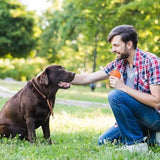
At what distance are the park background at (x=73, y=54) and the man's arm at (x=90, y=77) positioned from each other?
2.84 feet

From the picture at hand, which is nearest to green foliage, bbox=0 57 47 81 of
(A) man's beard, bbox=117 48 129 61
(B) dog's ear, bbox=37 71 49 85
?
(B) dog's ear, bbox=37 71 49 85

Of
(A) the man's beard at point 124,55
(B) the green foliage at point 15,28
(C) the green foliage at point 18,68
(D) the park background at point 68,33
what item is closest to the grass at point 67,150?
(A) the man's beard at point 124,55

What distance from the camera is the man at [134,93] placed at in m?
4.02

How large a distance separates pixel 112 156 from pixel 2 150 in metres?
1.37

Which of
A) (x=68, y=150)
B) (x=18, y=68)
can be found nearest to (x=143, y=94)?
(x=68, y=150)

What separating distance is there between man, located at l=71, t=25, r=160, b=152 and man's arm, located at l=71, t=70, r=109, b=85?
0.60 metres

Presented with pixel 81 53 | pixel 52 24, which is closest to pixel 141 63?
pixel 81 53

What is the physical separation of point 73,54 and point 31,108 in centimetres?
2911

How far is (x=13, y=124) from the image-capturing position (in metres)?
4.85

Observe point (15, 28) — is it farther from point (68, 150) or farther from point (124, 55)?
point (68, 150)

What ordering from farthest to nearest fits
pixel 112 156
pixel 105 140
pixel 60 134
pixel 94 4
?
pixel 94 4, pixel 60 134, pixel 105 140, pixel 112 156

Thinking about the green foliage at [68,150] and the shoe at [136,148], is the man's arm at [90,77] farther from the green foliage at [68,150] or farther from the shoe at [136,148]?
the shoe at [136,148]

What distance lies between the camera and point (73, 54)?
110ft

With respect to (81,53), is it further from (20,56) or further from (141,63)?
(141,63)
